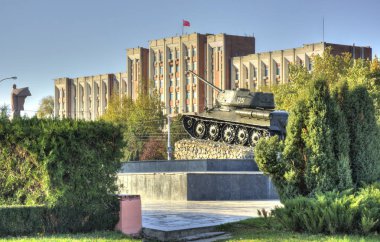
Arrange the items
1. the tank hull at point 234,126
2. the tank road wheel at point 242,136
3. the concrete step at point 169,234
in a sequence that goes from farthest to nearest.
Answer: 1. the tank road wheel at point 242,136
2. the tank hull at point 234,126
3. the concrete step at point 169,234

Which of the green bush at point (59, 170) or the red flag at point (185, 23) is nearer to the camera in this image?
the green bush at point (59, 170)

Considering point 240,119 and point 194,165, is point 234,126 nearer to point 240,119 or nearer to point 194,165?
point 240,119

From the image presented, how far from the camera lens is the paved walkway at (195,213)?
1246 centimetres

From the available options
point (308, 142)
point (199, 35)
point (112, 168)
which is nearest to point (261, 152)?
point (308, 142)

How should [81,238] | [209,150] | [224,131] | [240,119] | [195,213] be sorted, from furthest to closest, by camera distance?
[209,150] → [224,131] → [240,119] → [195,213] → [81,238]

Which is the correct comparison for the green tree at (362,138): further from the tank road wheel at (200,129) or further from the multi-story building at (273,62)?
the multi-story building at (273,62)

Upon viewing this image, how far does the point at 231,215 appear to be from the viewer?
14391 millimetres

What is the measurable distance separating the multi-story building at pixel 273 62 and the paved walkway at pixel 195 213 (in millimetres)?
54161

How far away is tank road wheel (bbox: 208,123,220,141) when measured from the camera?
43.0 meters

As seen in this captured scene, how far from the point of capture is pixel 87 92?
350 ft

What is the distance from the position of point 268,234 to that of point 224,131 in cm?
3145

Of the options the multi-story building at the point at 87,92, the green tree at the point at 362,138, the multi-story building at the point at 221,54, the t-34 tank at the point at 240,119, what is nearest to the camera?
the green tree at the point at 362,138

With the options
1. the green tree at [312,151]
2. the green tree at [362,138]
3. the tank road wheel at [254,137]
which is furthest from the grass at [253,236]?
the tank road wheel at [254,137]

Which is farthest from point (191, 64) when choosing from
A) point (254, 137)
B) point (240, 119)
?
point (254, 137)
